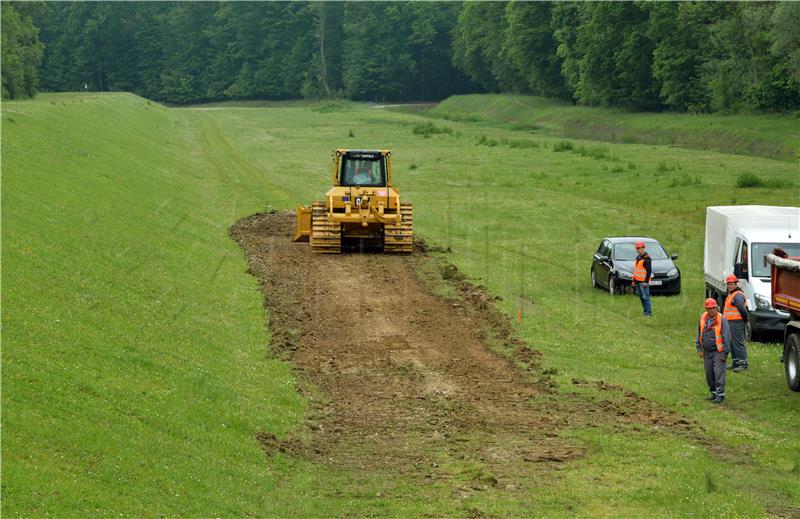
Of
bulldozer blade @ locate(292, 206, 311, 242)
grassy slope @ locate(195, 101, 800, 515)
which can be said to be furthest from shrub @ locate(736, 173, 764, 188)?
bulldozer blade @ locate(292, 206, 311, 242)

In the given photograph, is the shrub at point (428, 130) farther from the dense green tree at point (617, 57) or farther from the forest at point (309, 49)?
the forest at point (309, 49)

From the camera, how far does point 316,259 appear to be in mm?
34500

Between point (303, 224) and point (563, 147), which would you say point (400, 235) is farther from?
point (563, 147)

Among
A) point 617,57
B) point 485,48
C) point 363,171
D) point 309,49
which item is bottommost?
point 363,171

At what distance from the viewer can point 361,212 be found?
3509 cm

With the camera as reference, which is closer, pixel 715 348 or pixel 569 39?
pixel 715 348

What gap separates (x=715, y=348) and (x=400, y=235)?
1647 centimetres

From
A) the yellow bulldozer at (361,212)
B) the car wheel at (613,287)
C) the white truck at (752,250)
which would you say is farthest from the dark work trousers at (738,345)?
the yellow bulldozer at (361,212)

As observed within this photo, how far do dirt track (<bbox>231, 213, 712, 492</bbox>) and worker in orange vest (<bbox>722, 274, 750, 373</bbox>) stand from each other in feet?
10.2

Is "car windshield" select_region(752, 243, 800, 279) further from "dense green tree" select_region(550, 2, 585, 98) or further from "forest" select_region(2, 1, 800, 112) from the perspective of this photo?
"forest" select_region(2, 1, 800, 112)

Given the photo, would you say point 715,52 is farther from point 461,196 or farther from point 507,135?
point 461,196

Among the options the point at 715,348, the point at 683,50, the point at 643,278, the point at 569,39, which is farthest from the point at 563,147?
the point at 715,348

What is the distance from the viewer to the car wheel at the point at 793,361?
20.3 metres

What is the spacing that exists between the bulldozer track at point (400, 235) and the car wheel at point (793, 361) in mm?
15976
